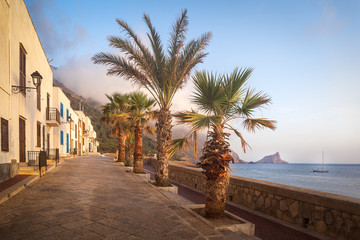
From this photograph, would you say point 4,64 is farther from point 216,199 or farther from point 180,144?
point 216,199

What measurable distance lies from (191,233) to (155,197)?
10.4 ft

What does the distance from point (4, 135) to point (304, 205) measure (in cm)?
1126

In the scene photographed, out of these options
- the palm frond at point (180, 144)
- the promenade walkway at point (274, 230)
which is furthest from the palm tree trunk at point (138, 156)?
the promenade walkway at point (274, 230)

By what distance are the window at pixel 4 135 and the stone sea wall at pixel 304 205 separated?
9.31m

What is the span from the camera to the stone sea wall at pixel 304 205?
4395 mm

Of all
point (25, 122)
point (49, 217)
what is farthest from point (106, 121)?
point (49, 217)

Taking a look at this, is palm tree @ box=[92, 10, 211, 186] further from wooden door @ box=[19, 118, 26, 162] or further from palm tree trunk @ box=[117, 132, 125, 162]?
Result: palm tree trunk @ box=[117, 132, 125, 162]

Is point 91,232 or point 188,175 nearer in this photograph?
point 91,232

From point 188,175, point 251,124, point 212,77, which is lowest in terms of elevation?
point 188,175

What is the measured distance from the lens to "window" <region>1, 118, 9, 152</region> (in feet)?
30.3

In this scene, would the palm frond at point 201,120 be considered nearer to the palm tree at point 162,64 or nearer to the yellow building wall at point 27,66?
the palm tree at point 162,64

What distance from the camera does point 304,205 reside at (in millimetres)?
5332

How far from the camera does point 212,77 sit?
5.52 m

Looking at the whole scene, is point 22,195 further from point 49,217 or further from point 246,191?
point 246,191
